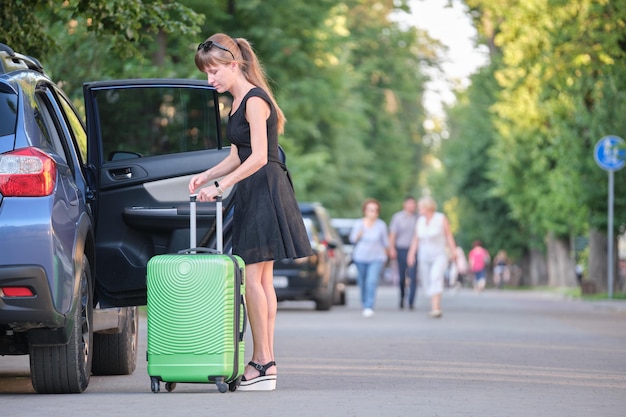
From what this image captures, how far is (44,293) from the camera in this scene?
777 cm

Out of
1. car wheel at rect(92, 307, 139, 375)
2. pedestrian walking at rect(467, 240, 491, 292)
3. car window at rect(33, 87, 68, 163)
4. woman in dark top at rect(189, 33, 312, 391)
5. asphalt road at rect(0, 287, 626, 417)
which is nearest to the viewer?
asphalt road at rect(0, 287, 626, 417)

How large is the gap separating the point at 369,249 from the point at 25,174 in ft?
50.0

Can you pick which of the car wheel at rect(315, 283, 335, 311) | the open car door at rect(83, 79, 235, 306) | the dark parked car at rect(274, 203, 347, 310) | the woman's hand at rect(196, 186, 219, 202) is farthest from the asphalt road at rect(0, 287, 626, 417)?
the car wheel at rect(315, 283, 335, 311)

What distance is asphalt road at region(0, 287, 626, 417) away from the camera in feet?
25.2

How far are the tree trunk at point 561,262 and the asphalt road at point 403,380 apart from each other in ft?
99.6

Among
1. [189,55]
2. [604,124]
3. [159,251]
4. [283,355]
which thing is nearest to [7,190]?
[159,251]

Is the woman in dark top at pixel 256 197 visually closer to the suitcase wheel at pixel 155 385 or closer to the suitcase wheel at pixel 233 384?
the suitcase wheel at pixel 233 384

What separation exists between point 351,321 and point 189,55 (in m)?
7.34

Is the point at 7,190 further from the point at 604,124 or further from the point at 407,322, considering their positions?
the point at 604,124

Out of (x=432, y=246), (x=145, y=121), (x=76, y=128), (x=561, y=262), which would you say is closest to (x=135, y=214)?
(x=76, y=128)

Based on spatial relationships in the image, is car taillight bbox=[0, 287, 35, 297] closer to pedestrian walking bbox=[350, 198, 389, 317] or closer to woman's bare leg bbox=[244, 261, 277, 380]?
woman's bare leg bbox=[244, 261, 277, 380]

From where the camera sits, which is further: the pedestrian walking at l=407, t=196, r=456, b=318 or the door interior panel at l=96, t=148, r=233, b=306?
the pedestrian walking at l=407, t=196, r=456, b=318

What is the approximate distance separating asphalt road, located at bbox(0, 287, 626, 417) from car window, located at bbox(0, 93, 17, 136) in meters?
1.49

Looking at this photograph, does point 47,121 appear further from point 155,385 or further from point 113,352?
point 113,352
